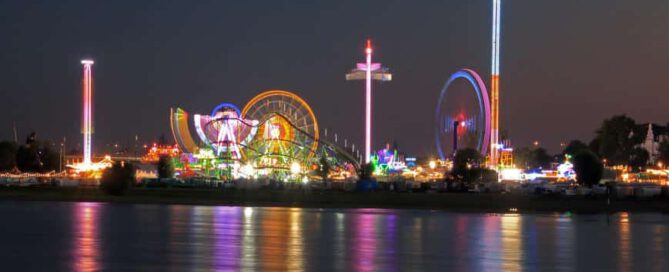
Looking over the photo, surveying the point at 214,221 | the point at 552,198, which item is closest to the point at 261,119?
the point at 552,198

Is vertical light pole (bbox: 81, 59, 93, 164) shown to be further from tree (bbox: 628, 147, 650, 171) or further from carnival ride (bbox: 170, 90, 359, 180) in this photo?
tree (bbox: 628, 147, 650, 171)

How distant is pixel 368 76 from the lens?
124m

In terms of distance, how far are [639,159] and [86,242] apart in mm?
122765

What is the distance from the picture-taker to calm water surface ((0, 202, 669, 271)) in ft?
69.1

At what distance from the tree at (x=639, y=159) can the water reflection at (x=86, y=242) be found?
11196 cm

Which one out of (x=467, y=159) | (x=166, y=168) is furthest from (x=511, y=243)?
(x=166, y=168)

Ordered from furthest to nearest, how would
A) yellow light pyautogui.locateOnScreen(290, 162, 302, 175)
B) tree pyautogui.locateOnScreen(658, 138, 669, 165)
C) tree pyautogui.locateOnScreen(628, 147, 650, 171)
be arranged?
1. tree pyautogui.locateOnScreen(628, 147, 650, 171)
2. tree pyautogui.locateOnScreen(658, 138, 669, 165)
3. yellow light pyautogui.locateOnScreen(290, 162, 302, 175)

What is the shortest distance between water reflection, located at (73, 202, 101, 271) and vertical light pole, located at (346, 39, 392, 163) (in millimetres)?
81357

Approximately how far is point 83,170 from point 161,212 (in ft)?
281

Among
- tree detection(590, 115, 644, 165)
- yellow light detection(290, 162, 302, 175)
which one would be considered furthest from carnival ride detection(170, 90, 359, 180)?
tree detection(590, 115, 644, 165)

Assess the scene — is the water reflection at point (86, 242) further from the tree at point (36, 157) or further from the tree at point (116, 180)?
the tree at point (36, 157)

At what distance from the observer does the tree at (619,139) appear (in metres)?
141

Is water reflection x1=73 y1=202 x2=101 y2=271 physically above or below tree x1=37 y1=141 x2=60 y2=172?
below

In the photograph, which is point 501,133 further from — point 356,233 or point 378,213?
point 356,233
